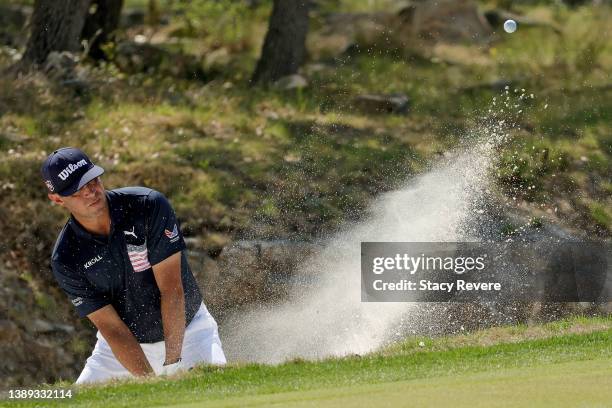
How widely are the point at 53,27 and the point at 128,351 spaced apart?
822 centimetres

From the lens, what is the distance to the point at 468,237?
11211 mm

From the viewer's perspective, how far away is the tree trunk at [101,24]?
50.1ft

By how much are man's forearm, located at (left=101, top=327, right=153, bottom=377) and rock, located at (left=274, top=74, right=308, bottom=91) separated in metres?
7.94

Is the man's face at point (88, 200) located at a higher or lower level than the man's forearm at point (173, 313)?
higher

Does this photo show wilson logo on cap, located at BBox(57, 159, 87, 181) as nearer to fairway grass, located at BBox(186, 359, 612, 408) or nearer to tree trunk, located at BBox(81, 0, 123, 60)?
fairway grass, located at BBox(186, 359, 612, 408)

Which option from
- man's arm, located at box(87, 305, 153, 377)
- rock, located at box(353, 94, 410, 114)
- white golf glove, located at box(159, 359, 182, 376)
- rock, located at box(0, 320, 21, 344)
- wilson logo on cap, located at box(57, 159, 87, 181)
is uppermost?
wilson logo on cap, located at box(57, 159, 87, 181)

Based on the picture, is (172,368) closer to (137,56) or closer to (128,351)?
(128,351)

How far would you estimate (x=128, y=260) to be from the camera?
20.9ft

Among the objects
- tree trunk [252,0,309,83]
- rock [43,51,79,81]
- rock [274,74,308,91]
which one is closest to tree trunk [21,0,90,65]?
rock [43,51,79,81]

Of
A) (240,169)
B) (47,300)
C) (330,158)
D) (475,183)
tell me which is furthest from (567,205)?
(47,300)

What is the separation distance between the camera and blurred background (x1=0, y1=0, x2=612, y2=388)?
11383mm

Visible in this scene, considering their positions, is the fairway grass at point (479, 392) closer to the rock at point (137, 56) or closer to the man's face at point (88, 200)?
the man's face at point (88, 200)

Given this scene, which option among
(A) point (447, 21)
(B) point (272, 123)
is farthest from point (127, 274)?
(A) point (447, 21)

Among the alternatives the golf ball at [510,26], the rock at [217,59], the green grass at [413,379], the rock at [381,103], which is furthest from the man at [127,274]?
the golf ball at [510,26]
